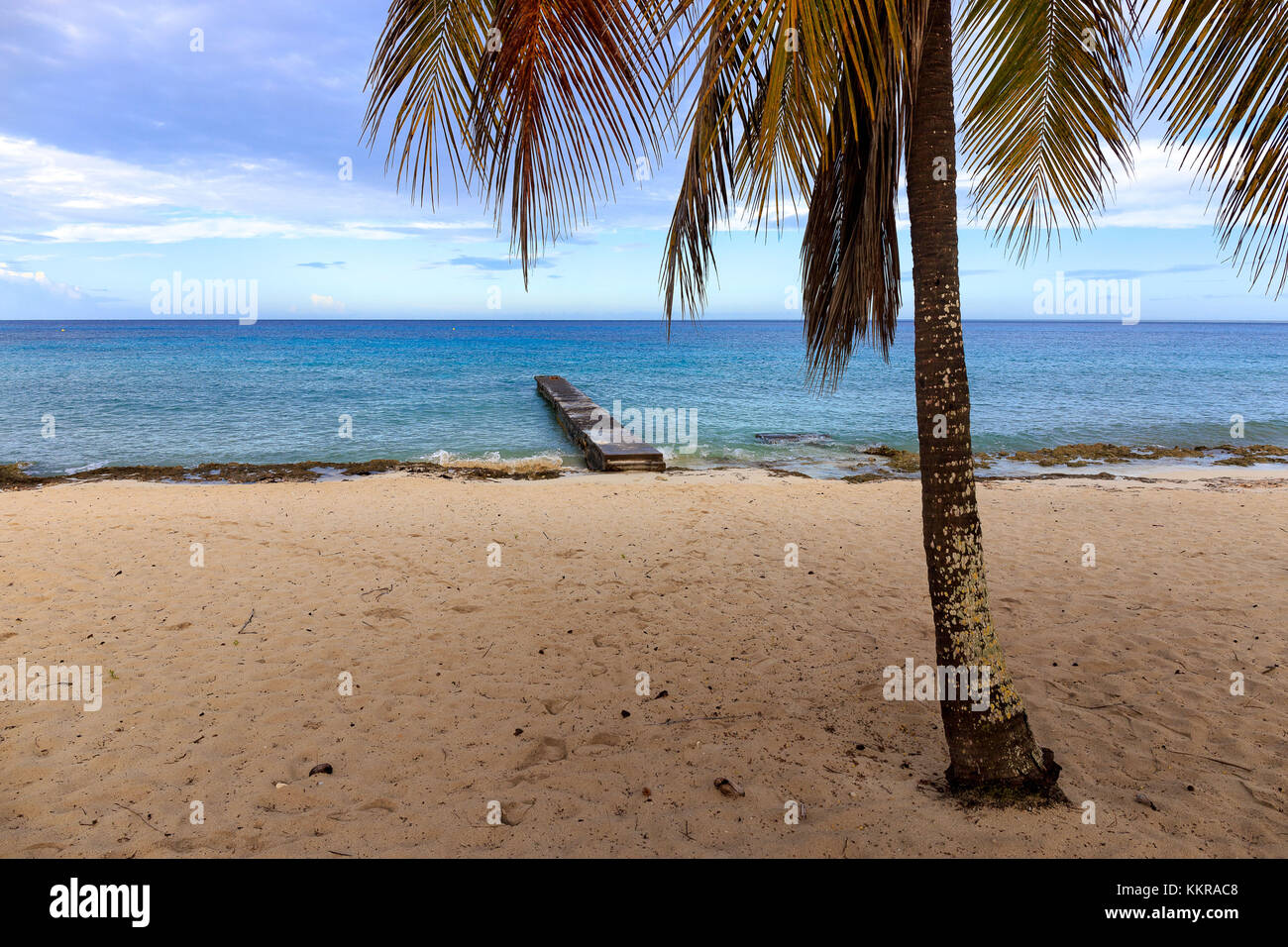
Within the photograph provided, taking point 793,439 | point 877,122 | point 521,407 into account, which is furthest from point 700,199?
point 521,407

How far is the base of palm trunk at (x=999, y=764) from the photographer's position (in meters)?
3.10

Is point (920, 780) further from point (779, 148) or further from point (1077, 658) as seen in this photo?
point (779, 148)

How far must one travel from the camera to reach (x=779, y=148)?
2.27 metres

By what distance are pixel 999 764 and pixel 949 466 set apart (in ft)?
4.63

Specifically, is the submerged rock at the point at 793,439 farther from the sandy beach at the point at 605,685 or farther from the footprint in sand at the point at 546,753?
the footprint in sand at the point at 546,753

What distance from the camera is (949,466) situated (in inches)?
113

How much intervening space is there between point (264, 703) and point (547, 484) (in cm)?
706

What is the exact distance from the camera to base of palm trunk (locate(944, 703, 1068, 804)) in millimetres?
3102

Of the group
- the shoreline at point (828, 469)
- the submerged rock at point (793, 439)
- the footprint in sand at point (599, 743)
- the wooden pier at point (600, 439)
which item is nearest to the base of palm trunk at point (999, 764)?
the footprint in sand at point (599, 743)

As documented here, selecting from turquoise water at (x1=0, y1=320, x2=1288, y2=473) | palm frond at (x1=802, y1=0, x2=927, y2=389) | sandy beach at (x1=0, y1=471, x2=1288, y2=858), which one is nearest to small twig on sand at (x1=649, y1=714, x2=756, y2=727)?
sandy beach at (x1=0, y1=471, x2=1288, y2=858)

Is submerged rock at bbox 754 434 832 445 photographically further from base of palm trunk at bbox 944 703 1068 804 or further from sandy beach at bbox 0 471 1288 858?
base of palm trunk at bbox 944 703 1068 804

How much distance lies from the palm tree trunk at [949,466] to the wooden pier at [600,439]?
939 centimetres

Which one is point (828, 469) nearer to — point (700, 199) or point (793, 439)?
point (793, 439)
